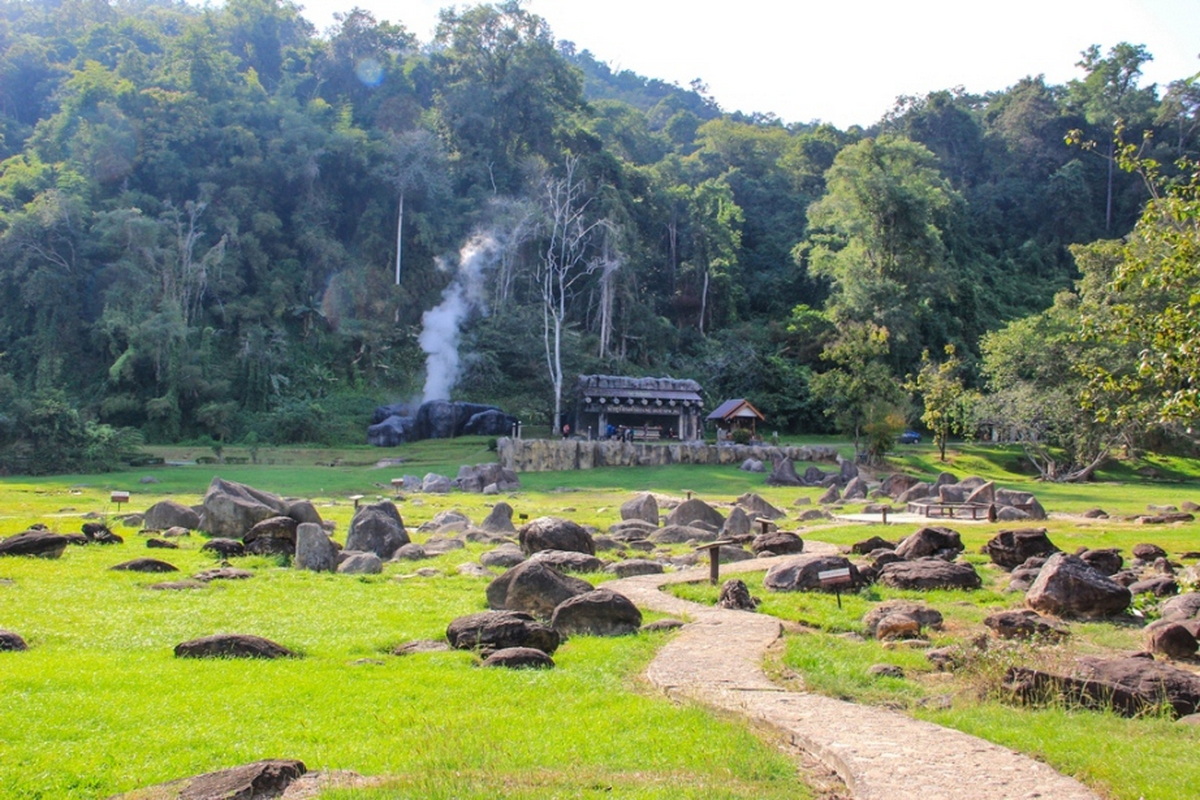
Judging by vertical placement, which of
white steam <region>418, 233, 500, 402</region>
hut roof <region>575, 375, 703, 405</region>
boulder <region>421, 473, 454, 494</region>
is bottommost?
boulder <region>421, 473, 454, 494</region>

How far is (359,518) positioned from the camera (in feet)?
64.6

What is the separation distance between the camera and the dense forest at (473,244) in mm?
54250

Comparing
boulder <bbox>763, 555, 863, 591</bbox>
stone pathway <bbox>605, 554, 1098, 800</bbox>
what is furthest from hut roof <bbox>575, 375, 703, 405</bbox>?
stone pathway <bbox>605, 554, 1098, 800</bbox>

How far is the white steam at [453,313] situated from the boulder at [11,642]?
50.7 meters

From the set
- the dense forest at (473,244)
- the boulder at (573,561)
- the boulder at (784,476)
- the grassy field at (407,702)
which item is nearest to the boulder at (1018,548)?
the grassy field at (407,702)

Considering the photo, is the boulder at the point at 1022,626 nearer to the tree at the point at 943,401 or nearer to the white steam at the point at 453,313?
the tree at the point at 943,401

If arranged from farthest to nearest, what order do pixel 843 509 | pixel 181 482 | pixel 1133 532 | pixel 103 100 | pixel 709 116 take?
pixel 709 116 < pixel 103 100 < pixel 181 482 < pixel 843 509 < pixel 1133 532

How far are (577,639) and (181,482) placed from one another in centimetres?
2896

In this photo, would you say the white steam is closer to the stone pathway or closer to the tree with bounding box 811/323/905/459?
the tree with bounding box 811/323/905/459

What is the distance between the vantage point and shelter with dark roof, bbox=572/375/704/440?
185ft

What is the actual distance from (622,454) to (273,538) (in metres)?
28.9

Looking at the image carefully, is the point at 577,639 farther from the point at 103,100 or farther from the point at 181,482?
the point at 103,100

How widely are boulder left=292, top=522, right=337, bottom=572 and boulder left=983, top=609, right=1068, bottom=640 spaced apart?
10.7 m

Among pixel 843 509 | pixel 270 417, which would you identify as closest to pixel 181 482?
pixel 270 417
